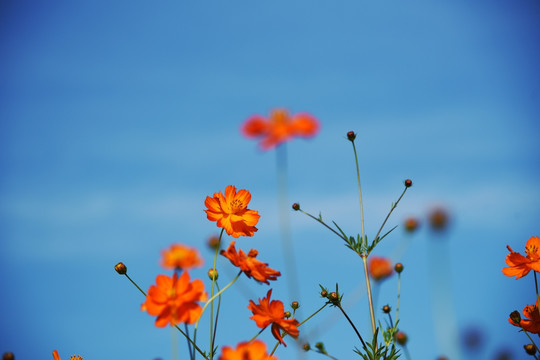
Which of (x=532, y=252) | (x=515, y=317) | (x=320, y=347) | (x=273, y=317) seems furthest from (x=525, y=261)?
(x=273, y=317)

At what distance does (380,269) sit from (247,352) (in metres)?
1.76

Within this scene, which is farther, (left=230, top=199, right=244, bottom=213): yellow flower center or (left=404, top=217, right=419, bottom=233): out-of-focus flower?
(left=404, top=217, right=419, bottom=233): out-of-focus flower

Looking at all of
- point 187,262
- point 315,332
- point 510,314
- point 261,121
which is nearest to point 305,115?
point 261,121

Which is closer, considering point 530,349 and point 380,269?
point 530,349

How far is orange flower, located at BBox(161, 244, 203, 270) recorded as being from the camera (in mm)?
Answer: 2400

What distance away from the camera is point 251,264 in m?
1.30

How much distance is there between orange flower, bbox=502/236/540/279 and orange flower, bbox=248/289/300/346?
2.42 feet

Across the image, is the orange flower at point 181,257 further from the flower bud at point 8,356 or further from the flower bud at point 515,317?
the flower bud at point 515,317

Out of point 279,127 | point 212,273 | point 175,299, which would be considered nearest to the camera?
point 175,299

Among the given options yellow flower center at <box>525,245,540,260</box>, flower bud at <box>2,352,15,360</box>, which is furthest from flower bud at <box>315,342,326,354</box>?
flower bud at <box>2,352,15,360</box>

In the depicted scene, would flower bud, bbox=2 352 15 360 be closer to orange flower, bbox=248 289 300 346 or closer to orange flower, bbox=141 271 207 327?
orange flower, bbox=141 271 207 327

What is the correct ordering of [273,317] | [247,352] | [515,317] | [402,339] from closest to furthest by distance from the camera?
1. [247,352]
2. [273,317]
3. [515,317]
4. [402,339]

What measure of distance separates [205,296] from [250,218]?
48 centimetres

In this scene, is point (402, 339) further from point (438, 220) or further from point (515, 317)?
point (438, 220)
